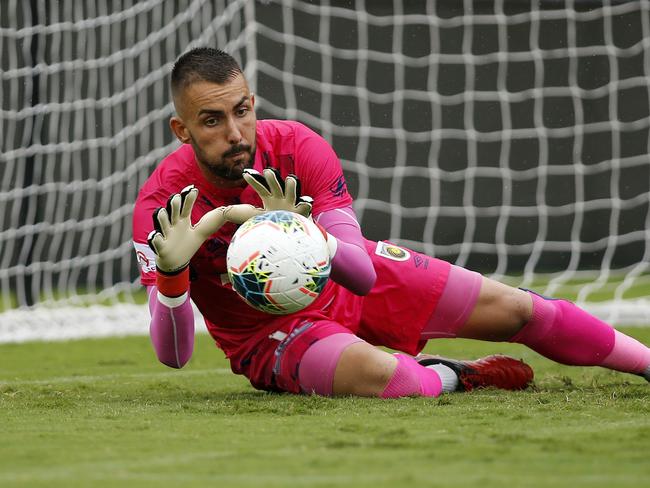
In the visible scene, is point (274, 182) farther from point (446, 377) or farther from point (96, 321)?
point (96, 321)

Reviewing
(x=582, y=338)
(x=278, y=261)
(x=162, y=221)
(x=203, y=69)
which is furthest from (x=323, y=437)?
(x=582, y=338)

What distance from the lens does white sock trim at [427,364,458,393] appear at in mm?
4164

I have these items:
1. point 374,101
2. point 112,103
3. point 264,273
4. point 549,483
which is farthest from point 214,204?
point 374,101

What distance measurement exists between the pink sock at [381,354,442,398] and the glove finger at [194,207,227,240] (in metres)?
0.79

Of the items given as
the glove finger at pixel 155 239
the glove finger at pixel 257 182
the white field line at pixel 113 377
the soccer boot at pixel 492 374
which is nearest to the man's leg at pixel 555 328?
the soccer boot at pixel 492 374

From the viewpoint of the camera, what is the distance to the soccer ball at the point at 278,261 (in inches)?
135

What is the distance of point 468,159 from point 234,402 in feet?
24.1

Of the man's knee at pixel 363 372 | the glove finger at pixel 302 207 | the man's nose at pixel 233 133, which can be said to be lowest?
the man's knee at pixel 363 372

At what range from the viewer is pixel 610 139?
10875 mm

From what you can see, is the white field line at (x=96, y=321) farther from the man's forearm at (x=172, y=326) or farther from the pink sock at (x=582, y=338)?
the man's forearm at (x=172, y=326)

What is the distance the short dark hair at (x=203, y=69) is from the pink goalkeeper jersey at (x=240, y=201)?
286mm

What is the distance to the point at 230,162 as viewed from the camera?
3.89 metres

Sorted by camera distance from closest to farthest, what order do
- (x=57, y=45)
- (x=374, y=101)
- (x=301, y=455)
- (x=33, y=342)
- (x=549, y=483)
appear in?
(x=549, y=483), (x=301, y=455), (x=33, y=342), (x=57, y=45), (x=374, y=101)

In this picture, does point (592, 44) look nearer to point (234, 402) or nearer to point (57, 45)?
point (57, 45)
